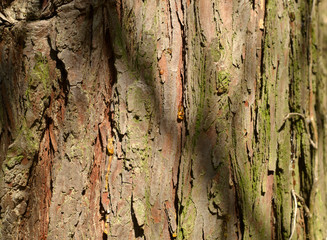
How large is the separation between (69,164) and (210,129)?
49 centimetres

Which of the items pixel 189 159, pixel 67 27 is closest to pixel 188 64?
pixel 189 159

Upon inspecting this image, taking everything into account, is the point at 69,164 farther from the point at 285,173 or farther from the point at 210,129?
the point at 285,173

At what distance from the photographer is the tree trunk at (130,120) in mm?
1169

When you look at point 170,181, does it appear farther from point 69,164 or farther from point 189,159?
point 69,164

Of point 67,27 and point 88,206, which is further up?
point 67,27

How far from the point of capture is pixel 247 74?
122 cm

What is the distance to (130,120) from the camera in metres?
1.16

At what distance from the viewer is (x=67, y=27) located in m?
1.18

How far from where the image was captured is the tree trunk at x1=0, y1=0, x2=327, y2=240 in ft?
3.84

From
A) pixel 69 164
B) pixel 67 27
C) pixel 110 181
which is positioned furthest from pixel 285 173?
pixel 67 27

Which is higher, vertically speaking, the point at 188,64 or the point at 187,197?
the point at 188,64

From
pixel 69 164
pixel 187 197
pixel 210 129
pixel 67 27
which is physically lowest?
pixel 187 197

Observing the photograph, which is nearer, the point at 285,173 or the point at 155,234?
the point at 155,234

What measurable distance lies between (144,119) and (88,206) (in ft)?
1.16
